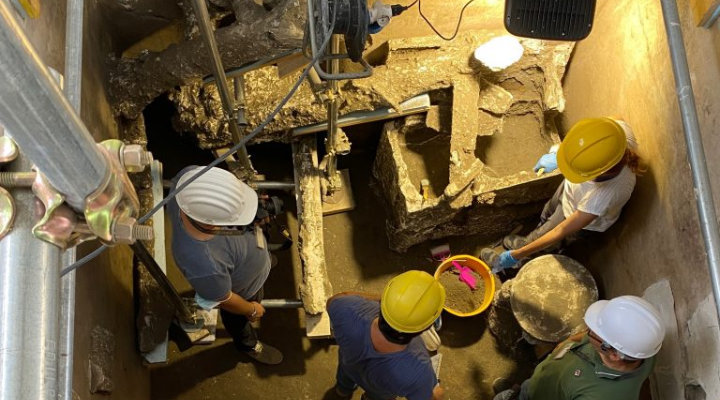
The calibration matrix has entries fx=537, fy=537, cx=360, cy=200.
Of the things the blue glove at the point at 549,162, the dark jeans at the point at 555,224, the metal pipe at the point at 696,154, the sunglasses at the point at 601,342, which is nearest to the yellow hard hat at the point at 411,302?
the sunglasses at the point at 601,342

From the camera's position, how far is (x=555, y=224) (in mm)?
3705

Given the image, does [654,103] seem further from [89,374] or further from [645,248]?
[89,374]

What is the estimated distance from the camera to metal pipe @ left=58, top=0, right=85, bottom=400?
168 cm

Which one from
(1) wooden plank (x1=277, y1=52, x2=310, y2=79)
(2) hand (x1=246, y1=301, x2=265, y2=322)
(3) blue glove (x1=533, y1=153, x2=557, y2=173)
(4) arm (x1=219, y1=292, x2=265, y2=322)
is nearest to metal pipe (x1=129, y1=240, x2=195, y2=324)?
(4) arm (x1=219, y1=292, x2=265, y2=322)

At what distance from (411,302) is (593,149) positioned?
1337mm

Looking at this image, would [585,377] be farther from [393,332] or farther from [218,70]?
[218,70]

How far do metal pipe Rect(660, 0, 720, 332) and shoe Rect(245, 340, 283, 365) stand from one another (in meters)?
2.89

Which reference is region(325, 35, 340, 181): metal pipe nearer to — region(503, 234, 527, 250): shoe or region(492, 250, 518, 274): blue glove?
region(492, 250, 518, 274): blue glove

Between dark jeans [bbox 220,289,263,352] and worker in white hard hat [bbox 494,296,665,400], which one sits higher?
worker in white hard hat [bbox 494,296,665,400]

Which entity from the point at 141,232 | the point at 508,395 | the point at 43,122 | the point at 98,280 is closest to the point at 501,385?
the point at 508,395

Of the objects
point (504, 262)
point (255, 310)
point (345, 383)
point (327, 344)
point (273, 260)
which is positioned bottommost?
point (327, 344)

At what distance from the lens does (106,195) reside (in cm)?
111

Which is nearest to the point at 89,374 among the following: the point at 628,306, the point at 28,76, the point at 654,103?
the point at 28,76

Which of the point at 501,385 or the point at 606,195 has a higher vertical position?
the point at 606,195
